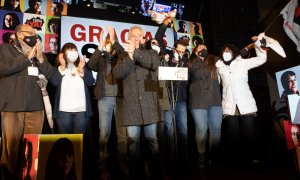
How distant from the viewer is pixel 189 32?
15.9 ft

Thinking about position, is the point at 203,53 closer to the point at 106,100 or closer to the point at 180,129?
the point at 180,129

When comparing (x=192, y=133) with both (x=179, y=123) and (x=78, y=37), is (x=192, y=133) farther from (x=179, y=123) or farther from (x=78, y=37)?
(x=78, y=37)

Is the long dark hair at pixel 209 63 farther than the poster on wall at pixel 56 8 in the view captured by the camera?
A: No

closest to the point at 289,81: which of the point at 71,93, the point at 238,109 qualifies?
the point at 238,109

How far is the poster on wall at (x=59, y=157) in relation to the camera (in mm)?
2131

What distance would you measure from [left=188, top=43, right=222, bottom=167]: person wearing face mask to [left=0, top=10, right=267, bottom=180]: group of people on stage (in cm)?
1

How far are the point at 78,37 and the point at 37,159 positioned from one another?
2323 millimetres

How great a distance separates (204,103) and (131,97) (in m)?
1.07

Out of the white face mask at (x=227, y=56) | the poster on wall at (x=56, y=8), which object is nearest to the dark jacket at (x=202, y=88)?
the white face mask at (x=227, y=56)

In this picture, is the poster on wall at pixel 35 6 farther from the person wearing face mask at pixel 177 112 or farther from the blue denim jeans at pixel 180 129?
the blue denim jeans at pixel 180 129

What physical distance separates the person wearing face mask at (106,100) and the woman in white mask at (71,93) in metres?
0.14

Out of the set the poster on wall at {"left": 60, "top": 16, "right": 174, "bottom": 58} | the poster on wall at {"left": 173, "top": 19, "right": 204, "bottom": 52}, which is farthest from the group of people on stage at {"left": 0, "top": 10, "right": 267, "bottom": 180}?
the poster on wall at {"left": 173, "top": 19, "right": 204, "bottom": 52}

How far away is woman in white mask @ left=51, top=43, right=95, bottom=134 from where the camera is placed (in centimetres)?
281

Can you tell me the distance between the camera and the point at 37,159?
2127 mm
